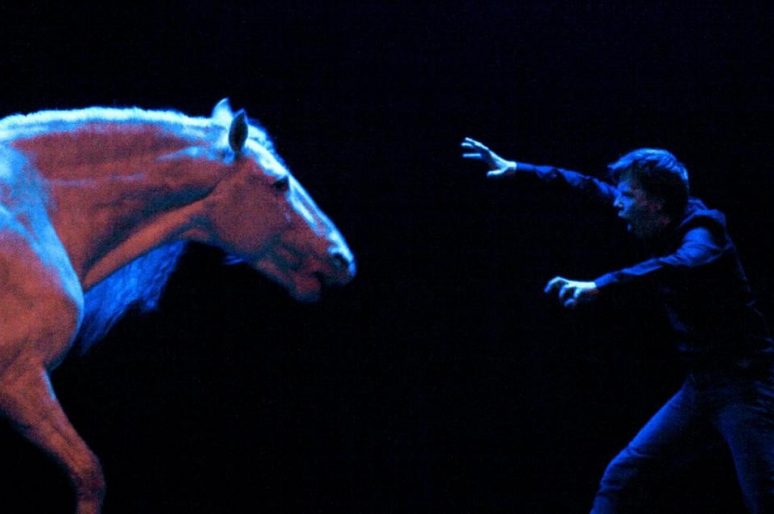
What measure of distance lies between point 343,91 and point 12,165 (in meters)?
1.54

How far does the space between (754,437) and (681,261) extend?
2.00 feet

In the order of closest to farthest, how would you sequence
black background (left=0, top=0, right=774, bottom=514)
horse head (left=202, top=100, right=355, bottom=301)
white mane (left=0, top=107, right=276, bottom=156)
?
1. white mane (left=0, top=107, right=276, bottom=156)
2. horse head (left=202, top=100, right=355, bottom=301)
3. black background (left=0, top=0, right=774, bottom=514)

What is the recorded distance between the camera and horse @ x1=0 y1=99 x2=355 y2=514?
1878 millimetres

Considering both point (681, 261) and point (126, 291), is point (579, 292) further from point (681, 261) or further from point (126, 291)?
point (126, 291)

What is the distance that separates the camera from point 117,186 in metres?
2.17

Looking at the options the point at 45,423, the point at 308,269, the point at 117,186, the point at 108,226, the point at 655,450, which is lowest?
the point at 655,450

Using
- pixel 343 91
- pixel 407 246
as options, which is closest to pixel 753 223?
pixel 407 246

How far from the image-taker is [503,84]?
3.30 meters

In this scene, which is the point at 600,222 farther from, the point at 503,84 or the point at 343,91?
the point at 343,91

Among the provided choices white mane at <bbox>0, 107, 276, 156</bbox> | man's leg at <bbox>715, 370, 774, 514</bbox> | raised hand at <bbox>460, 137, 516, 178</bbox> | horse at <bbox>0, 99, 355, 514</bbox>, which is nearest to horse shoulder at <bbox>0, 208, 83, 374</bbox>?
horse at <bbox>0, 99, 355, 514</bbox>

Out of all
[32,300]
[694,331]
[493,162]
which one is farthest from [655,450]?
→ [32,300]

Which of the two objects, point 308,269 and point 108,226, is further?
point 308,269

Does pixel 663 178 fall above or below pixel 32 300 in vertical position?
above

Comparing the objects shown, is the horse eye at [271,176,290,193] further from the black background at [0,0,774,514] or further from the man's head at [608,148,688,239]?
the man's head at [608,148,688,239]
